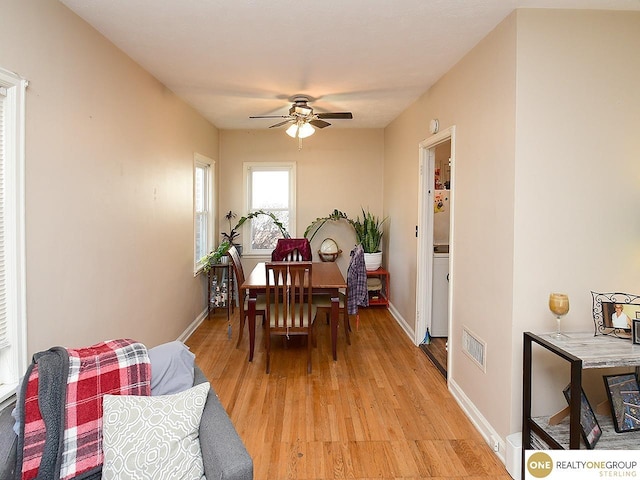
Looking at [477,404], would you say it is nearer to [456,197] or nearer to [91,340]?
A: [456,197]

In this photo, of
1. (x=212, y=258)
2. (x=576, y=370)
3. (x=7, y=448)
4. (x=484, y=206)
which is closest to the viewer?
(x=7, y=448)

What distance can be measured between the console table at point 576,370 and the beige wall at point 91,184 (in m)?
2.50

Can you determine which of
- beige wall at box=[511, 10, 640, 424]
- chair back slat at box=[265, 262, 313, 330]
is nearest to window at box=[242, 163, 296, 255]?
chair back slat at box=[265, 262, 313, 330]

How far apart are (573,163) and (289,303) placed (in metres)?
2.47

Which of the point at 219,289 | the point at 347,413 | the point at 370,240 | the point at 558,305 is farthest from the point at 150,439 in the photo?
the point at 370,240

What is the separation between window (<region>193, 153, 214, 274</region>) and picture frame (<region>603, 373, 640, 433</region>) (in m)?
4.07

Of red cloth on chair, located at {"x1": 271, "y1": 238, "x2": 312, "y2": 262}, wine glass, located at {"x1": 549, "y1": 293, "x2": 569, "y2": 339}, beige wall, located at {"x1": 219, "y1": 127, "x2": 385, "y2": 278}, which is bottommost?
wine glass, located at {"x1": 549, "y1": 293, "x2": 569, "y2": 339}

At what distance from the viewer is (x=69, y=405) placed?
140cm

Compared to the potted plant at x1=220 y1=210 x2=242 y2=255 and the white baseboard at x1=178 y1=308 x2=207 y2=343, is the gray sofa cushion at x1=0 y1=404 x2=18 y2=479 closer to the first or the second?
the white baseboard at x1=178 y1=308 x2=207 y2=343

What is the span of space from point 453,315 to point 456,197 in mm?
904

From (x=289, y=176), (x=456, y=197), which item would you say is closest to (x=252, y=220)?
(x=289, y=176)

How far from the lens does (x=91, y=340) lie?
2.32 m

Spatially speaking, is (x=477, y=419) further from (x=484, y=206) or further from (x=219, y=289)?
(x=219, y=289)

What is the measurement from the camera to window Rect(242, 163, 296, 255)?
557cm
